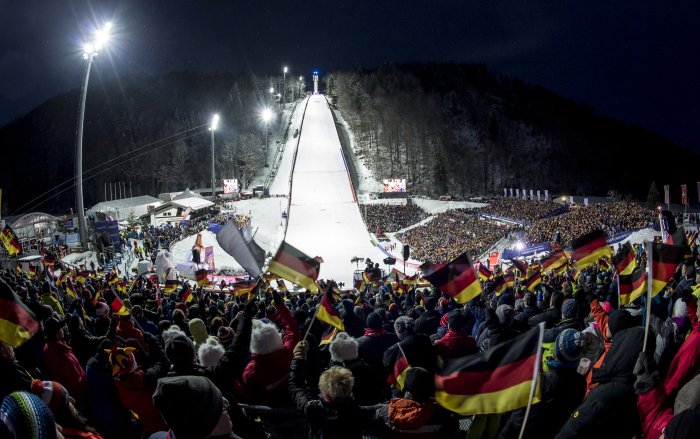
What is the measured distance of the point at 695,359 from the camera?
3.63m

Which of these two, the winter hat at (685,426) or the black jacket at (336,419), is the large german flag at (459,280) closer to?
the black jacket at (336,419)

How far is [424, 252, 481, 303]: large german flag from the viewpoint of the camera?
769 centimetres

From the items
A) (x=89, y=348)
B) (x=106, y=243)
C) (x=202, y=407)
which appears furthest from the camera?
(x=106, y=243)

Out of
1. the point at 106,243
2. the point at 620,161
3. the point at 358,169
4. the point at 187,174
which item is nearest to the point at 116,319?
the point at 106,243

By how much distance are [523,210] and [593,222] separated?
13.9m

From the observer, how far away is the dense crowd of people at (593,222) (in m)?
29.1

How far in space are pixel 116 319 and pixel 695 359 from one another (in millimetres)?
5799

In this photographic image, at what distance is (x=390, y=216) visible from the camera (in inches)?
1859

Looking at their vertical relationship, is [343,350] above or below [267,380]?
above

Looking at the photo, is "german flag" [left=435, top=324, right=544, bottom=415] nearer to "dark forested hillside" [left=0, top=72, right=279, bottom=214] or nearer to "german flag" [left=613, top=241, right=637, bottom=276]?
"german flag" [left=613, top=241, right=637, bottom=276]

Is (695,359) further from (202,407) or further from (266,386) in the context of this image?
(202,407)

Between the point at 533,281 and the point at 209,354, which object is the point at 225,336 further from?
the point at 533,281

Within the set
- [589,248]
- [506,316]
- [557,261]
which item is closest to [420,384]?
[506,316]

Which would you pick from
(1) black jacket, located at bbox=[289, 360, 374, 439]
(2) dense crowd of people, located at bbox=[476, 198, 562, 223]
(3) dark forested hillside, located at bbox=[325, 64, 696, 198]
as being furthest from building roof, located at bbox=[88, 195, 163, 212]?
(1) black jacket, located at bbox=[289, 360, 374, 439]
